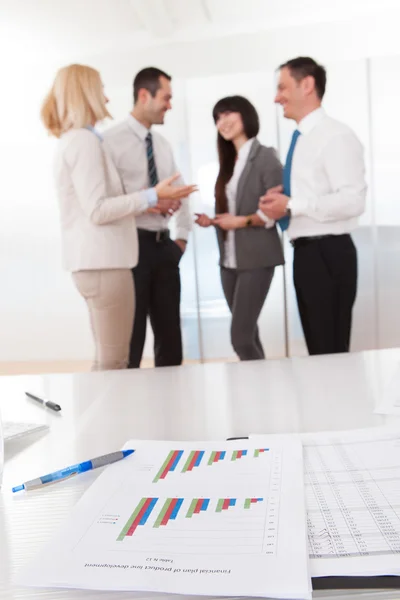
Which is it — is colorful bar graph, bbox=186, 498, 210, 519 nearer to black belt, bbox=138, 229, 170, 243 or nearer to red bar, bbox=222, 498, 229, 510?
red bar, bbox=222, 498, 229, 510

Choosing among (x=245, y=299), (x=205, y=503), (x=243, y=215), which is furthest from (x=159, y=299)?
(x=205, y=503)

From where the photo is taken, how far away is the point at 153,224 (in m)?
3.28

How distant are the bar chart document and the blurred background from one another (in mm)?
2740

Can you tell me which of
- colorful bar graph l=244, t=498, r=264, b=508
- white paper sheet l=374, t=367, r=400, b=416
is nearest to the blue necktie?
white paper sheet l=374, t=367, r=400, b=416

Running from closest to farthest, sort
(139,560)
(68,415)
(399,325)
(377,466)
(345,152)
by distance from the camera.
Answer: (139,560), (377,466), (68,415), (345,152), (399,325)

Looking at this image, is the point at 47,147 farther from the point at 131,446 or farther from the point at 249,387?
the point at 131,446

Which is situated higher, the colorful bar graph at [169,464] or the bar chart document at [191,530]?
the bar chart document at [191,530]

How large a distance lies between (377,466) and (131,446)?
0.29m

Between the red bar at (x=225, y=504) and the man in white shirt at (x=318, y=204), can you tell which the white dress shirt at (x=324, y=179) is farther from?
the red bar at (x=225, y=504)

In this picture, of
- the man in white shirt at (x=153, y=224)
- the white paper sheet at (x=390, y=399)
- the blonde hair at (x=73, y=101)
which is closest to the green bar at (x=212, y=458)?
the white paper sheet at (x=390, y=399)

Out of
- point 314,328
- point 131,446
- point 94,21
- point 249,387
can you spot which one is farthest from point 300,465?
point 94,21

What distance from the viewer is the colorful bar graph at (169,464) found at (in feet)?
2.11

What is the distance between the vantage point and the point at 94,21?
3.38 metres

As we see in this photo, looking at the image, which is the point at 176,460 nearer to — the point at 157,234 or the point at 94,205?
the point at 94,205
